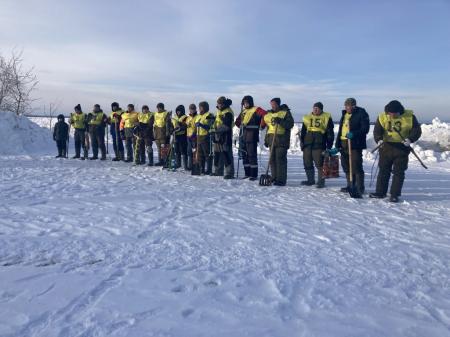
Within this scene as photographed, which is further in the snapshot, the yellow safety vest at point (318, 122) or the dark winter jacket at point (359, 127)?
the yellow safety vest at point (318, 122)

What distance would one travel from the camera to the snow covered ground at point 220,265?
307cm

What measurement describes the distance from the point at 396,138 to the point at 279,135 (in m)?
2.61

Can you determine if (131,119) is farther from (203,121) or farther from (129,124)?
(203,121)

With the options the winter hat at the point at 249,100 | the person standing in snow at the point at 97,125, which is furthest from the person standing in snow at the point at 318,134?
the person standing in snow at the point at 97,125

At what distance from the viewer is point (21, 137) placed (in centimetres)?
1831

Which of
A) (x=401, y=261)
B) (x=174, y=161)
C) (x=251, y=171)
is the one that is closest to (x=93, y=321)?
(x=401, y=261)

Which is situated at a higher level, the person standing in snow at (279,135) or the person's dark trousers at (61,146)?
the person standing in snow at (279,135)

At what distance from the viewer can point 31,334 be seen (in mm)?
2824

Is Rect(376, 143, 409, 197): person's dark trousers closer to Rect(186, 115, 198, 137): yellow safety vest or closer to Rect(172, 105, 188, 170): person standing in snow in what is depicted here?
Rect(186, 115, 198, 137): yellow safety vest

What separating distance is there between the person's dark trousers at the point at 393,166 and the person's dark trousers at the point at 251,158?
313cm

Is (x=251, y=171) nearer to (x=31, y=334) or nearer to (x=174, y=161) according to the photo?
(x=174, y=161)

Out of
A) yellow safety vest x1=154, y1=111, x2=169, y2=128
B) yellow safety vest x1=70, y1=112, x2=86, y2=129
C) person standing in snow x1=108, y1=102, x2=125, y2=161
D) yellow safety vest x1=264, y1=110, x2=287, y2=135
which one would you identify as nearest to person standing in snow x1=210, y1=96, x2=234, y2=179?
yellow safety vest x1=264, y1=110, x2=287, y2=135

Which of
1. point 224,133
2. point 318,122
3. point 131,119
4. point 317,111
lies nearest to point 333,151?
point 318,122

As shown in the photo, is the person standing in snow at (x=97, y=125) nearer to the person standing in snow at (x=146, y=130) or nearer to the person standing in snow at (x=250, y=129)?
the person standing in snow at (x=146, y=130)
